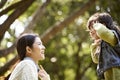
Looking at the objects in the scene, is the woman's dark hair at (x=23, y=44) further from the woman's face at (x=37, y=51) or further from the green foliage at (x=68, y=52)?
the green foliage at (x=68, y=52)

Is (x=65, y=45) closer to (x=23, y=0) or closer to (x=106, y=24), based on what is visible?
(x=23, y=0)

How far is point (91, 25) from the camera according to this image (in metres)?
4.71

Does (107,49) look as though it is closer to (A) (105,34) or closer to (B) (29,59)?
(A) (105,34)

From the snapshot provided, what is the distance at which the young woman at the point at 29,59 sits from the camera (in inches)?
163

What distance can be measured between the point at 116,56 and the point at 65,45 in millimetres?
13775

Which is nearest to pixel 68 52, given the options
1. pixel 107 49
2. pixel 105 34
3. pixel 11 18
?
pixel 11 18

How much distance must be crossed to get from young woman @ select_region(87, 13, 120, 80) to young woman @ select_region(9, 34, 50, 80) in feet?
2.14

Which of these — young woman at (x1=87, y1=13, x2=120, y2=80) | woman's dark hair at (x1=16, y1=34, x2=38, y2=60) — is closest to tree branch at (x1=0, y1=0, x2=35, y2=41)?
woman's dark hair at (x1=16, y1=34, x2=38, y2=60)

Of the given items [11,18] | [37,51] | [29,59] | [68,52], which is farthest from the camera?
[68,52]

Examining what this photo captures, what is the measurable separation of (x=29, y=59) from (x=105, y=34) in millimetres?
898

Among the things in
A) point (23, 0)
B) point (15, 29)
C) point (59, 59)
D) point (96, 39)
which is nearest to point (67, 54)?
point (59, 59)

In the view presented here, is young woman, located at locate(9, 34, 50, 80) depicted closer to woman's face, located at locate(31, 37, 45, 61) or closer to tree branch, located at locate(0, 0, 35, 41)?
woman's face, located at locate(31, 37, 45, 61)

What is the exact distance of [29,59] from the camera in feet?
14.3

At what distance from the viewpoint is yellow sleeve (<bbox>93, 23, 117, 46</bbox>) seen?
4352mm
